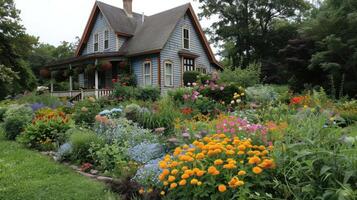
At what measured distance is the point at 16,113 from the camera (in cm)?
785

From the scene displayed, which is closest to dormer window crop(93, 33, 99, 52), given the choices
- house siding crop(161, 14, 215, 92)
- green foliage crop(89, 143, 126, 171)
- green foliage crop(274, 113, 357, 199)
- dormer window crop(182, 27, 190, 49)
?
house siding crop(161, 14, 215, 92)

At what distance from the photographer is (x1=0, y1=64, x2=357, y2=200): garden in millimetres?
2498

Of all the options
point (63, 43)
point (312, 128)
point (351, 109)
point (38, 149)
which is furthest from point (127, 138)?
point (63, 43)

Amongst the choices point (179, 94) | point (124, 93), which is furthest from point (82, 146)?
point (124, 93)

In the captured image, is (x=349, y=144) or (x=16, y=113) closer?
(x=349, y=144)

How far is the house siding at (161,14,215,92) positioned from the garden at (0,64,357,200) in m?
10.7

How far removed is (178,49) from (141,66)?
2614mm

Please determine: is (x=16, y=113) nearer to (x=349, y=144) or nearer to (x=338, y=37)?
(x=349, y=144)

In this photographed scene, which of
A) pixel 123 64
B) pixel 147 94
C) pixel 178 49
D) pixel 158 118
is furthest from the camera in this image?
pixel 178 49

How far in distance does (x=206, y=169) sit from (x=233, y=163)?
1.11 ft

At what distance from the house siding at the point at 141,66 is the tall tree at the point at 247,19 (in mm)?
13575

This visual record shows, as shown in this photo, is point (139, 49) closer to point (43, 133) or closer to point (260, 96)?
point (260, 96)

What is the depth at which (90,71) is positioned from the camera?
17453 mm

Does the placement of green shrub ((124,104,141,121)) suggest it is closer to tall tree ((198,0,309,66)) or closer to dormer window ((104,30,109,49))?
dormer window ((104,30,109,49))
